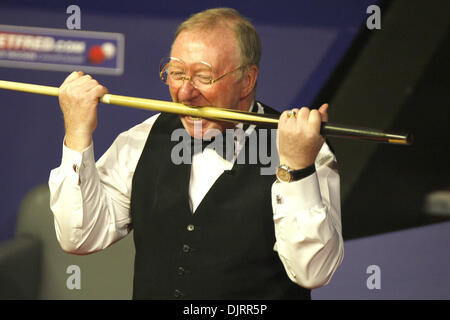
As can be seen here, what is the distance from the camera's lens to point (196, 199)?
179 centimetres

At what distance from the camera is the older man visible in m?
1.72

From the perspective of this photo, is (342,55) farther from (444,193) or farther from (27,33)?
(27,33)

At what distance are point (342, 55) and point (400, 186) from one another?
0.54 metres

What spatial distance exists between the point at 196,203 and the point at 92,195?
0.28m

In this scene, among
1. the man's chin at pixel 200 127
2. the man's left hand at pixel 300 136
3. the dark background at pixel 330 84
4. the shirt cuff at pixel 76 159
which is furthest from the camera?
the dark background at pixel 330 84

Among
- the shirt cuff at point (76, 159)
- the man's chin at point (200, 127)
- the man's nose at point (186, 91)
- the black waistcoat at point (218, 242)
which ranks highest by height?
the man's nose at point (186, 91)

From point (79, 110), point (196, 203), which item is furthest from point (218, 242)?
point (79, 110)

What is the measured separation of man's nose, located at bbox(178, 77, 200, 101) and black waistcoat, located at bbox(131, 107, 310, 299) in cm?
23

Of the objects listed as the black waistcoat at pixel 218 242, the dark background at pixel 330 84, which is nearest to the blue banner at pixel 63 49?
the dark background at pixel 330 84

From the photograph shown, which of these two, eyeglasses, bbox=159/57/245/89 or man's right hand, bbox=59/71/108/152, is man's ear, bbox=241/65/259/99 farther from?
man's right hand, bbox=59/71/108/152

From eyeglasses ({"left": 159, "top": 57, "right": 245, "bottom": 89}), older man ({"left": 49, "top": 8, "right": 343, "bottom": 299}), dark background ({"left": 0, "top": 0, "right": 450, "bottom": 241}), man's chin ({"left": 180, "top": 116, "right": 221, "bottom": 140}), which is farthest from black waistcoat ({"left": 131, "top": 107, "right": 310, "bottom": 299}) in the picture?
dark background ({"left": 0, "top": 0, "right": 450, "bottom": 241})

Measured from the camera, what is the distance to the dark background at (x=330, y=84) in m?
2.29

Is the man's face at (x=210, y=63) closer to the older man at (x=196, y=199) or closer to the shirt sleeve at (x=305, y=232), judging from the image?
the older man at (x=196, y=199)

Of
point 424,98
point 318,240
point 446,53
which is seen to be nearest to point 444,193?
point 424,98
